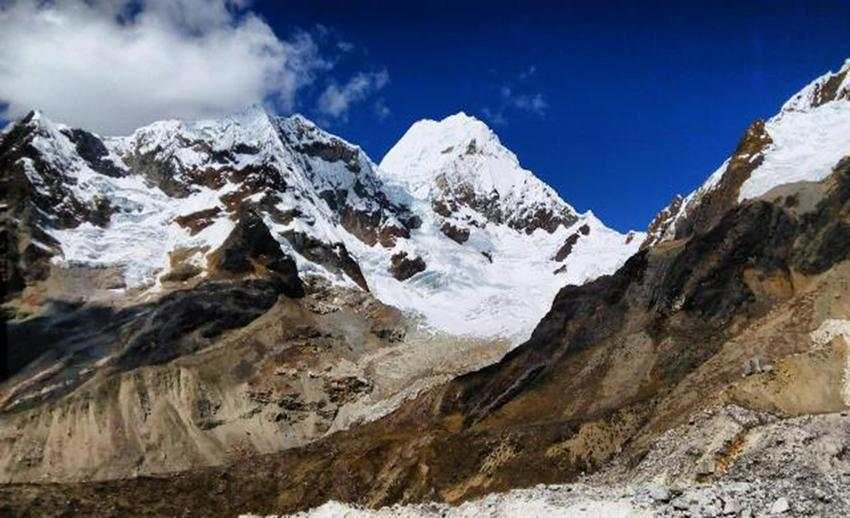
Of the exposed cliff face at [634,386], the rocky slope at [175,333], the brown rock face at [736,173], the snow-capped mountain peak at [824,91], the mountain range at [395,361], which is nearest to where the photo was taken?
the mountain range at [395,361]

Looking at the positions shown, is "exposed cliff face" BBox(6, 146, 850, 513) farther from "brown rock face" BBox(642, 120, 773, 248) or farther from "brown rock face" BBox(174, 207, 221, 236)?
"brown rock face" BBox(174, 207, 221, 236)

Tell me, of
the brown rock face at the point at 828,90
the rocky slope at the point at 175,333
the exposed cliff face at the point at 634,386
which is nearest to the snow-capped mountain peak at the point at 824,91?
the brown rock face at the point at 828,90

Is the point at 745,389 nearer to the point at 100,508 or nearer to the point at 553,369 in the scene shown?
the point at 553,369

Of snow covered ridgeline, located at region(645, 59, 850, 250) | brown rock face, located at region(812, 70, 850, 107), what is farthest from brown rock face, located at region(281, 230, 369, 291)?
brown rock face, located at region(812, 70, 850, 107)

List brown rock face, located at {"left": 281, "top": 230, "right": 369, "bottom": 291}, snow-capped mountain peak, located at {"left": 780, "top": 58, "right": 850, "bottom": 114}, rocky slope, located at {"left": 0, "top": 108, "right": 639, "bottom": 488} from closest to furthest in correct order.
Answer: rocky slope, located at {"left": 0, "top": 108, "right": 639, "bottom": 488}
snow-capped mountain peak, located at {"left": 780, "top": 58, "right": 850, "bottom": 114}
brown rock face, located at {"left": 281, "top": 230, "right": 369, "bottom": 291}

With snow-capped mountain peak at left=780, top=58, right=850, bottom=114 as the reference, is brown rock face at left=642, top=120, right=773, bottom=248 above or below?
below

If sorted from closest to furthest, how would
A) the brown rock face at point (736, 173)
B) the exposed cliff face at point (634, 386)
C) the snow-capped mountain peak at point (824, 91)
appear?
the exposed cliff face at point (634, 386), the brown rock face at point (736, 173), the snow-capped mountain peak at point (824, 91)

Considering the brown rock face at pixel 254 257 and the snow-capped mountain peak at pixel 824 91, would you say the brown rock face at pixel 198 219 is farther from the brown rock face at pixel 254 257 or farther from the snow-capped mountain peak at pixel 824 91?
the snow-capped mountain peak at pixel 824 91

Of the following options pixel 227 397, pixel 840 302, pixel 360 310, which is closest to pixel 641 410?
pixel 840 302

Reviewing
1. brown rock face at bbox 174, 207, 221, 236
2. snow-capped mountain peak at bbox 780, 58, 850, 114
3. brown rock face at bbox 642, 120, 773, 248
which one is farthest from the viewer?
brown rock face at bbox 174, 207, 221, 236

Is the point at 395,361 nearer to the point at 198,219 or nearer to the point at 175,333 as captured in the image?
the point at 175,333

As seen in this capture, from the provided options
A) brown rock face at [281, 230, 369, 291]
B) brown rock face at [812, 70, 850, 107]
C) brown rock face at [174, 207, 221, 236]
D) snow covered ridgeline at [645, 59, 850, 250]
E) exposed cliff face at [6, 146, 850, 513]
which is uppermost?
brown rock face at [174, 207, 221, 236]
